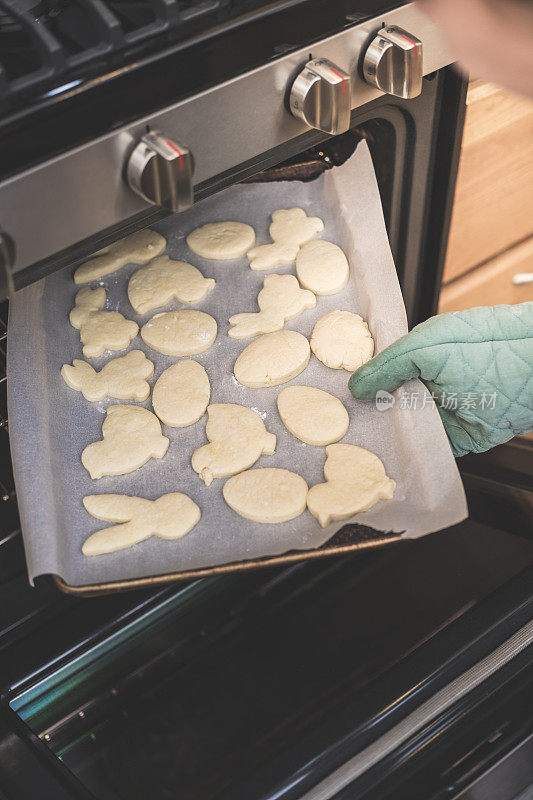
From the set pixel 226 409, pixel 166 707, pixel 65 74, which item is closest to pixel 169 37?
pixel 65 74

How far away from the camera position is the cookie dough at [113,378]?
3.17 feet

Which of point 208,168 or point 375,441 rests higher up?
point 208,168

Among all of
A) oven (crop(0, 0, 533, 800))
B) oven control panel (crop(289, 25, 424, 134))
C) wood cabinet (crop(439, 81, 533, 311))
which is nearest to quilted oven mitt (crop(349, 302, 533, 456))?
oven (crop(0, 0, 533, 800))

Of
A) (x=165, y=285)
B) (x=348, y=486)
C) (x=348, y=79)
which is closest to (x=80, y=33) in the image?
(x=348, y=79)

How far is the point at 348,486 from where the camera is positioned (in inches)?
33.7

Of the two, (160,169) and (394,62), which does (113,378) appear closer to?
(160,169)

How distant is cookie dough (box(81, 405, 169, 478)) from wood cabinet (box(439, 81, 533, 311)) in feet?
2.11

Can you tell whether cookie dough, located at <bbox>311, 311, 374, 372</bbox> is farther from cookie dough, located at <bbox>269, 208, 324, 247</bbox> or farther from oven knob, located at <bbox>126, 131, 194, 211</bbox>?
oven knob, located at <bbox>126, 131, 194, 211</bbox>

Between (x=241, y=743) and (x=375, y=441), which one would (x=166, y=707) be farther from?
(x=375, y=441)

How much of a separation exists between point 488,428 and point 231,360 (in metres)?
0.35

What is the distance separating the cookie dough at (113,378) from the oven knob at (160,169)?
359mm

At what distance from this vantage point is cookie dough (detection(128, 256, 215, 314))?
3.43 feet

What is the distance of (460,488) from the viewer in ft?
2.72

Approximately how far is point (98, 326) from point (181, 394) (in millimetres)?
166
